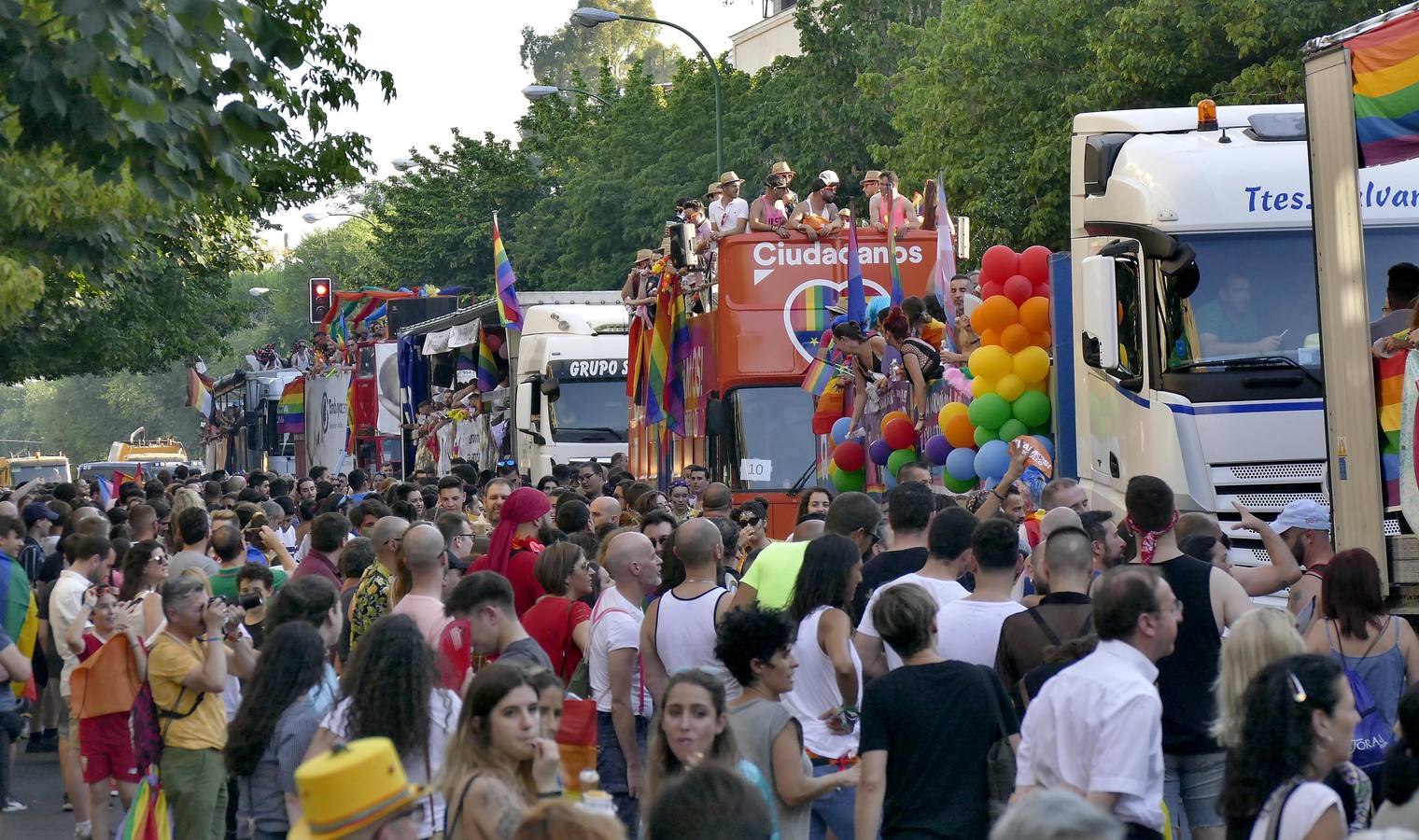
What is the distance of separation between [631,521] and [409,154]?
49.8m

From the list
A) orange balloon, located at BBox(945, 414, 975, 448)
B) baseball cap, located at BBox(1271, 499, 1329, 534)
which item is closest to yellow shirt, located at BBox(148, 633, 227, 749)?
baseball cap, located at BBox(1271, 499, 1329, 534)

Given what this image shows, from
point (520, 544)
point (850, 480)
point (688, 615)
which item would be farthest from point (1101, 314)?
point (688, 615)

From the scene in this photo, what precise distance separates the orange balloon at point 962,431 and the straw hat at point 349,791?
32.3ft

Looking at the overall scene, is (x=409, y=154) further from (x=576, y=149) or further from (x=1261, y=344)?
(x=1261, y=344)

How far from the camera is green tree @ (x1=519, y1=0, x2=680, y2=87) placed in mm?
91625

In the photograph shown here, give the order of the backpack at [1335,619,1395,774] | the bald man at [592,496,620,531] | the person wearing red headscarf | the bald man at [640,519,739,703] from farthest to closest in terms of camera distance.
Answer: the bald man at [592,496,620,531] → the person wearing red headscarf → the bald man at [640,519,739,703] → the backpack at [1335,619,1395,774]

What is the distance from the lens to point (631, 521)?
12.5 m

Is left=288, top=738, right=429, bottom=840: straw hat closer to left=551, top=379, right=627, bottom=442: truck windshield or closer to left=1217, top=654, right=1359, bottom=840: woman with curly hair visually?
left=1217, top=654, right=1359, bottom=840: woman with curly hair

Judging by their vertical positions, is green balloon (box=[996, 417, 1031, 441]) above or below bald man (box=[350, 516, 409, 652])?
above

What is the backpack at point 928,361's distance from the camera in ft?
47.6

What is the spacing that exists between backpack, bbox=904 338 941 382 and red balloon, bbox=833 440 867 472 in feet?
2.99

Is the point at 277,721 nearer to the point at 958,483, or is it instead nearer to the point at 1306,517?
the point at 1306,517

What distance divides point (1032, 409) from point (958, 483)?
2.64ft

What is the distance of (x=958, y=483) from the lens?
13500 millimetres
